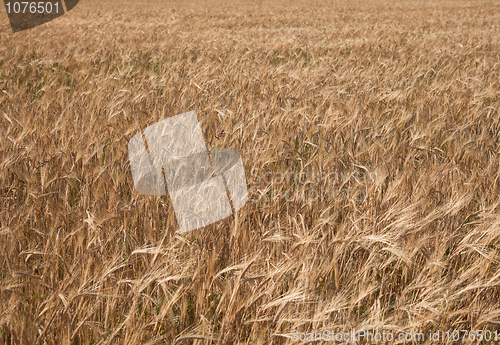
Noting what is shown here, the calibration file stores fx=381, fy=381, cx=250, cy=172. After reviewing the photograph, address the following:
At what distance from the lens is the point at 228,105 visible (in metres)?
2.97

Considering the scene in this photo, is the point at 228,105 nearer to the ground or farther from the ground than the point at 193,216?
farther from the ground

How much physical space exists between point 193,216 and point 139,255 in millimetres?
242

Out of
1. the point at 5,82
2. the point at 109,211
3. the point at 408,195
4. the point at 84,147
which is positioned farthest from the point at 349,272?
the point at 5,82

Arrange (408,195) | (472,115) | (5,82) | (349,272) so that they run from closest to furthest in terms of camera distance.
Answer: (349,272) → (408,195) → (472,115) → (5,82)

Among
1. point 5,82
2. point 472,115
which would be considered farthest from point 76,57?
point 472,115

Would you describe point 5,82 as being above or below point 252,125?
above

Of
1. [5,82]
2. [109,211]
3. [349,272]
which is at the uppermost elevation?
[5,82]

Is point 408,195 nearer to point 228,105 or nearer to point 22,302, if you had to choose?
point 22,302

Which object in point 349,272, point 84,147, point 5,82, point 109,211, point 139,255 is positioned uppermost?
point 5,82

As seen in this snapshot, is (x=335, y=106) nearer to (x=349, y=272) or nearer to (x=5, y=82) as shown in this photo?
(x=349, y=272)

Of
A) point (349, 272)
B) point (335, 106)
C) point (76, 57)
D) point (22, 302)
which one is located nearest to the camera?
point (22, 302)

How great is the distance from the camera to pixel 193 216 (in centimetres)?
145

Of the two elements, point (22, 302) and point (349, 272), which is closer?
point (22, 302)

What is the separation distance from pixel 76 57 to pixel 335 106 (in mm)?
3879
